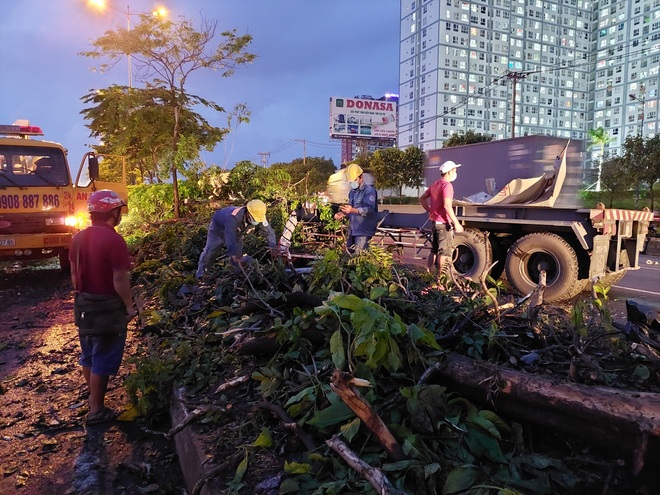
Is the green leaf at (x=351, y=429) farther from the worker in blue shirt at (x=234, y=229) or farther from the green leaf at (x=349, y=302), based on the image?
the worker in blue shirt at (x=234, y=229)

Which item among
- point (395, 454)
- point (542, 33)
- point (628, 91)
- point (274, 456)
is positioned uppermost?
point (542, 33)

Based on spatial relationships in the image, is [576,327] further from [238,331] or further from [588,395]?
[238,331]

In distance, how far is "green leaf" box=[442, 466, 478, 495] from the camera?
6.17 ft

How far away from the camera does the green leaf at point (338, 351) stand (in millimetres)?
2500

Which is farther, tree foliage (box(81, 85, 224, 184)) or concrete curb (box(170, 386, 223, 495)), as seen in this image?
tree foliage (box(81, 85, 224, 184))

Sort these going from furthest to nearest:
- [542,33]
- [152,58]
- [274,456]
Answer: [542,33] < [152,58] < [274,456]

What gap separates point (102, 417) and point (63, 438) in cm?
28

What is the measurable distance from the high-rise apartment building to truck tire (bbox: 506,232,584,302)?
92.4 meters

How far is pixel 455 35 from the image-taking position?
100 m

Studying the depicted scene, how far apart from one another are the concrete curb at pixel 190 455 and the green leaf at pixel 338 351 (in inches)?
32.3

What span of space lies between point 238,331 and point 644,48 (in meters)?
125

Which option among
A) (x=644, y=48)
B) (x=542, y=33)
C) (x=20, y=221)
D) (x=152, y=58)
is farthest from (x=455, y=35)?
(x=20, y=221)

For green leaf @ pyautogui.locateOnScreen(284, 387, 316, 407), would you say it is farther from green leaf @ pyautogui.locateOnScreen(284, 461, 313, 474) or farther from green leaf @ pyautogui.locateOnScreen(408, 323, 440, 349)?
green leaf @ pyautogui.locateOnScreen(408, 323, 440, 349)

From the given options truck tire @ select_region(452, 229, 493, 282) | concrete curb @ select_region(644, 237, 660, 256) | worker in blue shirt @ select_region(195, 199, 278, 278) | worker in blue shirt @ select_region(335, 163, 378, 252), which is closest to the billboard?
concrete curb @ select_region(644, 237, 660, 256)
